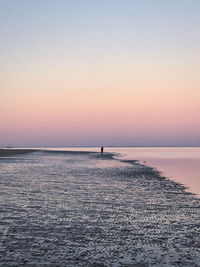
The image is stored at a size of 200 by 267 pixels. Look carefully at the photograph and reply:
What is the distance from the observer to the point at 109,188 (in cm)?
2152

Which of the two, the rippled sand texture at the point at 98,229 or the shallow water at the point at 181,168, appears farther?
the shallow water at the point at 181,168

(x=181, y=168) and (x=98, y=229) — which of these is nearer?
(x=98, y=229)

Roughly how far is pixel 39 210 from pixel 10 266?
685 cm

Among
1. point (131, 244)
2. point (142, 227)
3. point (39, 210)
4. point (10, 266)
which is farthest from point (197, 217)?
point (10, 266)

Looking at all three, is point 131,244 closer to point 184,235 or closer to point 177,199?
point 184,235

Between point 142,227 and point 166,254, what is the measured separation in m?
3.09

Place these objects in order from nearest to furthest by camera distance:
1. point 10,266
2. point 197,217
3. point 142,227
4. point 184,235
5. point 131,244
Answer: point 10,266, point 131,244, point 184,235, point 142,227, point 197,217

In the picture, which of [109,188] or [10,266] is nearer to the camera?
[10,266]

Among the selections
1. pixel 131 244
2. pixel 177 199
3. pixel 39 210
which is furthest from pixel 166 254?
pixel 177 199

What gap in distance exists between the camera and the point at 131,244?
8.92 m

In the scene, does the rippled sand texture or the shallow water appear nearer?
the rippled sand texture

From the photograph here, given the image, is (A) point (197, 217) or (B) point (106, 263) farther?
(A) point (197, 217)

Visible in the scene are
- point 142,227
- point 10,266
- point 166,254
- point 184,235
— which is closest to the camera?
point 10,266

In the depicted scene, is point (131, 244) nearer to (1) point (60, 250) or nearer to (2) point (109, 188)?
(1) point (60, 250)
